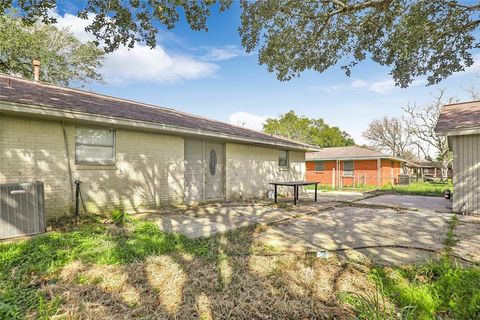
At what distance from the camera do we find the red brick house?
22562mm

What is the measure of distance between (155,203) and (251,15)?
649 cm

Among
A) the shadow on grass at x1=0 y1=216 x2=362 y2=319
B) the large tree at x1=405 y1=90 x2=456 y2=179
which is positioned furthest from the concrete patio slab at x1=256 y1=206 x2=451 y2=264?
the large tree at x1=405 y1=90 x2=456 y2=179

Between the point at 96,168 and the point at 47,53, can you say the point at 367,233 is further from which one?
the point at 47,53

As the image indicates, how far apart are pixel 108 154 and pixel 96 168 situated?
53 centimetres

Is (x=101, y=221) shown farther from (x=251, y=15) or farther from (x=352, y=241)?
(x=251, y=15)

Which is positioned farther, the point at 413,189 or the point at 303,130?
the point at 303,130

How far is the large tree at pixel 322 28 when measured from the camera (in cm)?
636

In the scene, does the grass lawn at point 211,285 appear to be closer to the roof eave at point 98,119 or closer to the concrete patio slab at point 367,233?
the concrete patio slab at point 367,233

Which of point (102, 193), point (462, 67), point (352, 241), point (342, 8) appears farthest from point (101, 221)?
point (462, 67)

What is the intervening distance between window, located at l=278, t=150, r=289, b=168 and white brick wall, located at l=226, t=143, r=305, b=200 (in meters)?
0.34

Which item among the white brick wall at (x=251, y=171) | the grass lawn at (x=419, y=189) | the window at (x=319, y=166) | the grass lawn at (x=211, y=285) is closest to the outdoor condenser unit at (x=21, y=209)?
the grass lawn at (x=211, y=285)

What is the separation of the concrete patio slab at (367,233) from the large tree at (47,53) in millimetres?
18824

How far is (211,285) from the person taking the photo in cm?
314

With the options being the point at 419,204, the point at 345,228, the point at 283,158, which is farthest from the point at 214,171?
the point at 419,204
